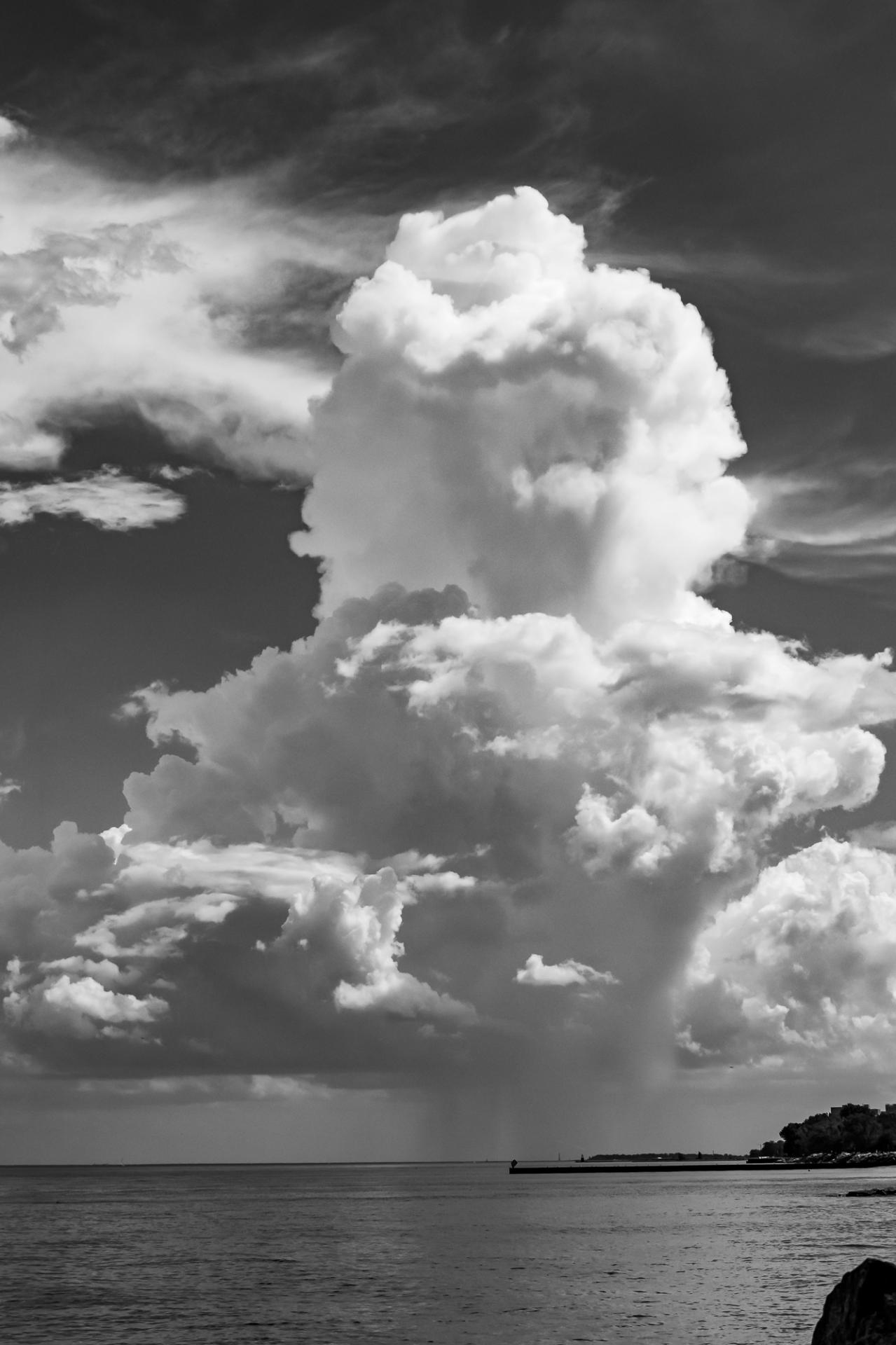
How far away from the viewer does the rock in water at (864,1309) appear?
45.6m

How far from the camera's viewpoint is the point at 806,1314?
72875 millimetres

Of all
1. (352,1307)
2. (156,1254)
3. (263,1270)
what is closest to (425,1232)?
(156,1254)

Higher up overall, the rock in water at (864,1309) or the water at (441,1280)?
the rock in water at (864,1309)

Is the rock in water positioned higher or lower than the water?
higher

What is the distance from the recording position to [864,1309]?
153ft

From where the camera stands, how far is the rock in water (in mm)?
45625

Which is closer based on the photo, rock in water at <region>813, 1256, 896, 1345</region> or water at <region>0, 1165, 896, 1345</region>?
rock in water at <region>813, 1256, 896, 1345</region>

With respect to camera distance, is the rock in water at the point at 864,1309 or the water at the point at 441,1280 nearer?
the rock in water at the point at 864,1309

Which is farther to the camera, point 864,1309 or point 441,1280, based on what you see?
point 441,1280

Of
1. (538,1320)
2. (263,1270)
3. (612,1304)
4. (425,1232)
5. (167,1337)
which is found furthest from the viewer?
(425,1232)

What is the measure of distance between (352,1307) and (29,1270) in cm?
4078

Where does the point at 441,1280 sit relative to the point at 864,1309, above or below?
below

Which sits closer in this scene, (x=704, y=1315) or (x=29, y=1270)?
(x=704, y=1315)

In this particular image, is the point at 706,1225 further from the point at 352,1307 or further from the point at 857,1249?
the point at 352,1307
